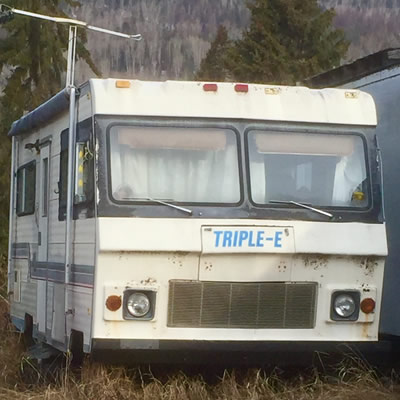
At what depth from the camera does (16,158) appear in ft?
40.5

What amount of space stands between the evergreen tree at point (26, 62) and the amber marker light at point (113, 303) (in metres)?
13.5

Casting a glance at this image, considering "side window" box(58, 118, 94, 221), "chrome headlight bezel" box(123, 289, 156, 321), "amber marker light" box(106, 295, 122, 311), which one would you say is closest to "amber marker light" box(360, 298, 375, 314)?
"chrome headlight bezel" box(123, 289, 156, 321)

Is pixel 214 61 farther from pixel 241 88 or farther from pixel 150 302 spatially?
pixel 150 302

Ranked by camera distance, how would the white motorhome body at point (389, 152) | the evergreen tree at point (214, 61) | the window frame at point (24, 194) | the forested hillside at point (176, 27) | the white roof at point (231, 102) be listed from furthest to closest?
the forested hillside at point (176, 27)
the evergreen tree at point (214, 61)
the window frame at point (24, 194)
the white motorhome body at point (389, 152)
the white roof at point (231, 102)

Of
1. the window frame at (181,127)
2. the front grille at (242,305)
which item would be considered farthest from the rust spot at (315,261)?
the window frame at (181,127)

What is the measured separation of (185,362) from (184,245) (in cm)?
101

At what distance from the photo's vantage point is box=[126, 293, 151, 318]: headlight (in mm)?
8461

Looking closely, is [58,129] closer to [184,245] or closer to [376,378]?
[184,245]

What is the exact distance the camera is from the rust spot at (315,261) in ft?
28.5

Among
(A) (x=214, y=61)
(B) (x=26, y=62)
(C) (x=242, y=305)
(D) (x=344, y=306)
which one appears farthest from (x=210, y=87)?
(A) (x=214, y=61)

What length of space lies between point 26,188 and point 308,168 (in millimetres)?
3988

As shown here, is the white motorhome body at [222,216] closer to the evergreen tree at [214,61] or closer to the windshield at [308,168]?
the windshield at [308,168]

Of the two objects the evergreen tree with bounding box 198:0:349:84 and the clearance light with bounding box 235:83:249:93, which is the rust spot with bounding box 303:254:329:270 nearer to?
the clearance light with bounding box 235:83:249:93

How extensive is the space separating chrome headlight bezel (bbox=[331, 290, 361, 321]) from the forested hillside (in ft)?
303
